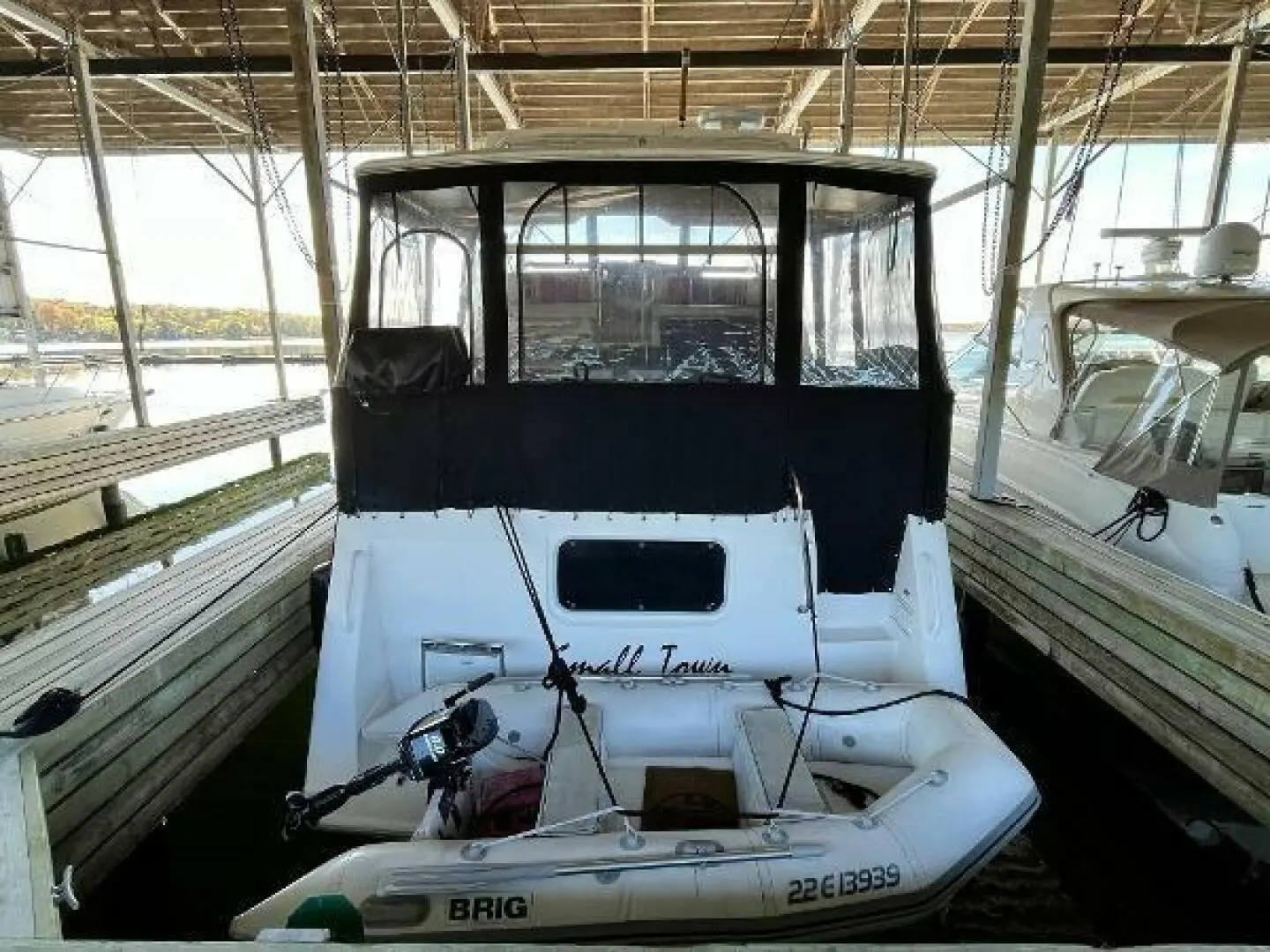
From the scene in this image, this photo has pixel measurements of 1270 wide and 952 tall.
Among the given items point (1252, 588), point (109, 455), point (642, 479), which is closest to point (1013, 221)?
point (1252, 588)

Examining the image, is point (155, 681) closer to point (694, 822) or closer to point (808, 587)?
point (694, 822)

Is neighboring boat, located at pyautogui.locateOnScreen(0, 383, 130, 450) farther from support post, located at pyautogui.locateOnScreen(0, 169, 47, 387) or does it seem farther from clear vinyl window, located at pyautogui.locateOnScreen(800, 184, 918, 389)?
clear vinyl window, located at pyautogui.locateOnScreen(800, 184, 918, 389)

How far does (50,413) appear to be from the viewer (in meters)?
10.6

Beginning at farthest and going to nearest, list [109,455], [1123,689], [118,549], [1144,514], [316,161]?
1. [109,455]
2. [118,549]
3. [316,161]
4. [1144,514]
5. [1123,689]

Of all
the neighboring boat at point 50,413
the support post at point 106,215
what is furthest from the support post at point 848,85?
the neighboring boat at point 50,413

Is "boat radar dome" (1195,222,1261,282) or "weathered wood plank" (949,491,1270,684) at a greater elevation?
"boat radar dome" (1195,222,1261,282)

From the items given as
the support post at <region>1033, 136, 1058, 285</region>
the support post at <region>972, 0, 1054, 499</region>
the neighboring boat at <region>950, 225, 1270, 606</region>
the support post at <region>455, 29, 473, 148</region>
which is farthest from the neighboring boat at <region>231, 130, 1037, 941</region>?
the support post at <region>1033, 136, 1058, 285</region>

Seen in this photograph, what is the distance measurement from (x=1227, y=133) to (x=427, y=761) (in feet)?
39.2

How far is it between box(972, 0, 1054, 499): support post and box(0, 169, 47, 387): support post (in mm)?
12981

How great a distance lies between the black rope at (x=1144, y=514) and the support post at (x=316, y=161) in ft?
18.4

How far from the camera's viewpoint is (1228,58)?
908cm

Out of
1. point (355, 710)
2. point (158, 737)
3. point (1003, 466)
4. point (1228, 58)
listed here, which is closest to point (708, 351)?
point (355, 710)

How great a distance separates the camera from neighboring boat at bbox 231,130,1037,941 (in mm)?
3150

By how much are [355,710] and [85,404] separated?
35.6 ft
